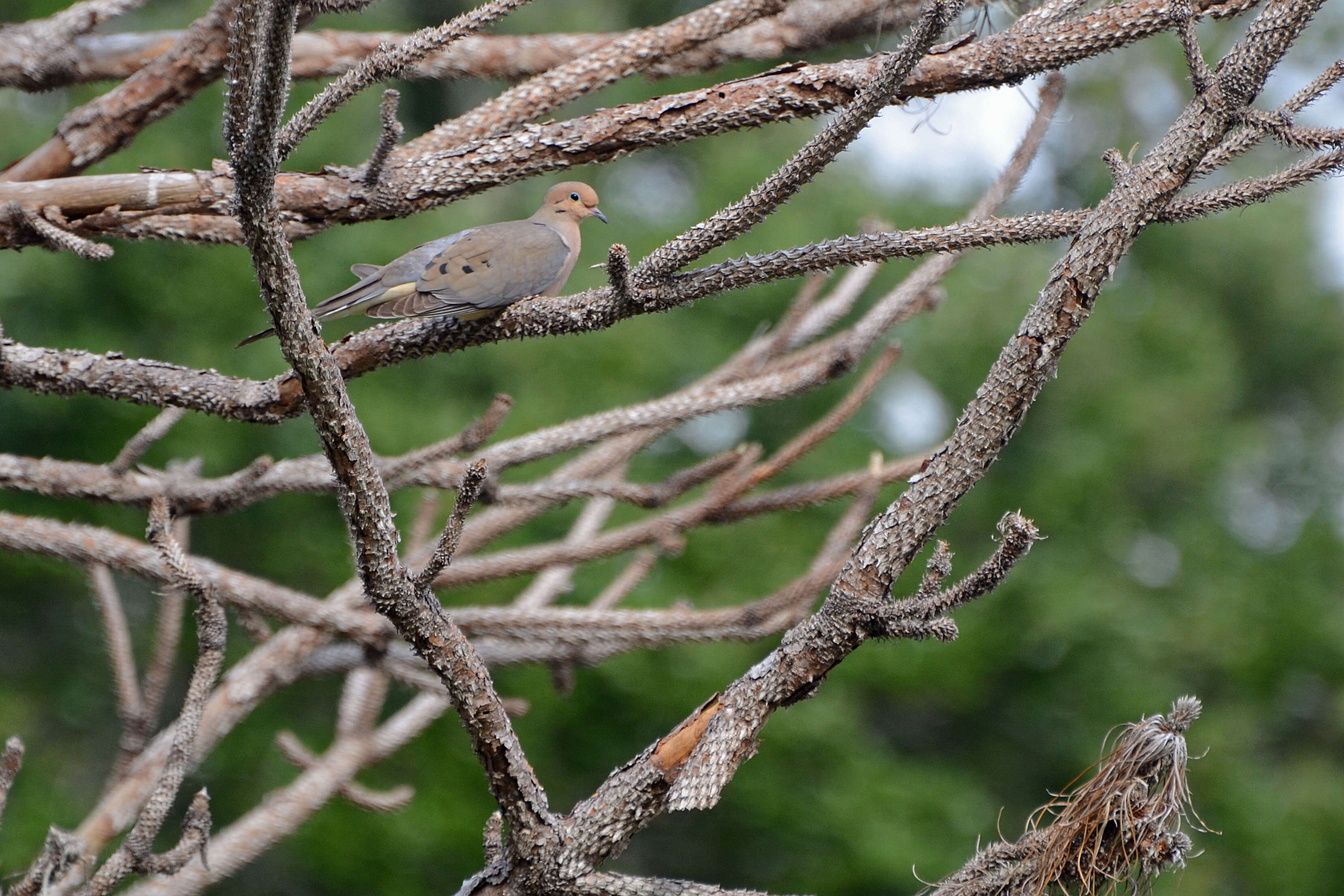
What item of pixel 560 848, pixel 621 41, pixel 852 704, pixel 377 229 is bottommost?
pixel 560 848

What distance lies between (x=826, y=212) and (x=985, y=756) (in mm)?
5257

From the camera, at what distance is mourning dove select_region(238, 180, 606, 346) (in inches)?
132

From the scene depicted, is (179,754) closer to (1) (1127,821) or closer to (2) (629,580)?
(1) (1127,821)

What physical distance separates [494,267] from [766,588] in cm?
614

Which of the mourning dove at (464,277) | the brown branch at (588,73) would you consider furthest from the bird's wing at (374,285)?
the brown branch at (588,73)

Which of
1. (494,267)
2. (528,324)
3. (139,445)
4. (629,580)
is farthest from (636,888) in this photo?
(629,580)

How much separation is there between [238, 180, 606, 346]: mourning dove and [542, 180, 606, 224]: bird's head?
669 millimetres

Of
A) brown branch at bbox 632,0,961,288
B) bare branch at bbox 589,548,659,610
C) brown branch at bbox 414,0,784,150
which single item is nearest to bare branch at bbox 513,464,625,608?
bare branch at bbox 589,548,659,610

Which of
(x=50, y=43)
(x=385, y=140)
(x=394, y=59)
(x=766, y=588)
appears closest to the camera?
(x=394, y=59)

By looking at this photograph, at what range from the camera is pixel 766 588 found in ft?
30.9

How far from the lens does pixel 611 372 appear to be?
34.0 ft

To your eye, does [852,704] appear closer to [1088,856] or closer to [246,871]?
[246,871]

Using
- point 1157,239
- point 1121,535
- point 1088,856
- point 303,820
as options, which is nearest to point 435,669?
point 1088,856

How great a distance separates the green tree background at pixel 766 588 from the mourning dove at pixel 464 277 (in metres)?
4.51
